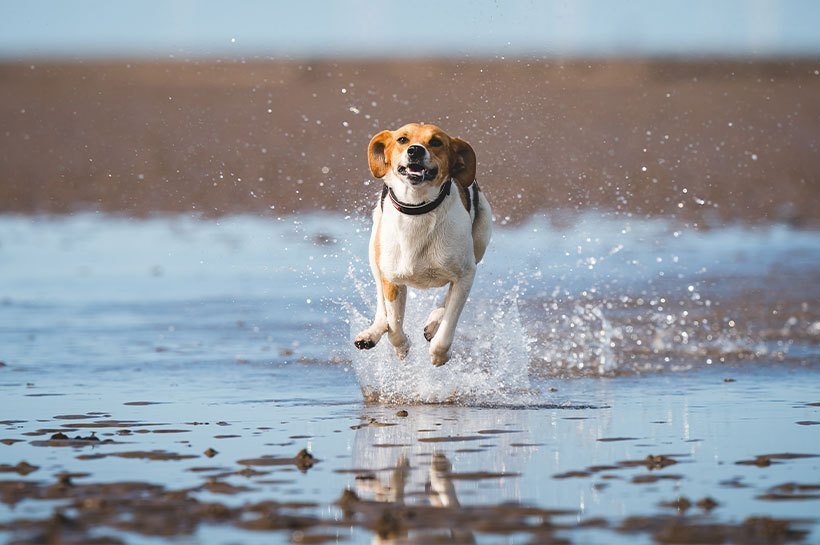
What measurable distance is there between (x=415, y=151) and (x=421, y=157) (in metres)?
0.05

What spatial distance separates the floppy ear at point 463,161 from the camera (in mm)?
7641

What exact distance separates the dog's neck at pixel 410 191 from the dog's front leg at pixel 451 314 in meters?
0.57

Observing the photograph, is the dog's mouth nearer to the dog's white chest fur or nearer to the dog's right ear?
the dog's right ear

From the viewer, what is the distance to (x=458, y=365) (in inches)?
349

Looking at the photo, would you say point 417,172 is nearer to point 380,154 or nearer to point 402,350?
point 380,154

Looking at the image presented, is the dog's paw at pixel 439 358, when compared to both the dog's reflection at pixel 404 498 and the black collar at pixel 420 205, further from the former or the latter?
the dog's reflection at pixel 404 498

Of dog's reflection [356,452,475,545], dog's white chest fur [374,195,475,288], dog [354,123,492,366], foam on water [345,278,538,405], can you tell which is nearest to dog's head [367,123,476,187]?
dog [354,123,492,366]

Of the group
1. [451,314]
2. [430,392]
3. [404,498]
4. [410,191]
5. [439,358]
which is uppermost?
[410,191]

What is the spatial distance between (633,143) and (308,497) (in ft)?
65.1

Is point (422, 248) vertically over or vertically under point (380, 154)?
under

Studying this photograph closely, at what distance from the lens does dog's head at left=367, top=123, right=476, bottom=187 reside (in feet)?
24.1

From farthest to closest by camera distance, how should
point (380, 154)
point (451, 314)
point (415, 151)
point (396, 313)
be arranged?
1. point (396, 313)
2. point (451, 314)
3. point (380, 154)
4. point (415, 151)

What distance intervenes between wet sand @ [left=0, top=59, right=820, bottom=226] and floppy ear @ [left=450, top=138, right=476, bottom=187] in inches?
150

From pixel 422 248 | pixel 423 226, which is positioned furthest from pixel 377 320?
pixel 423 226
